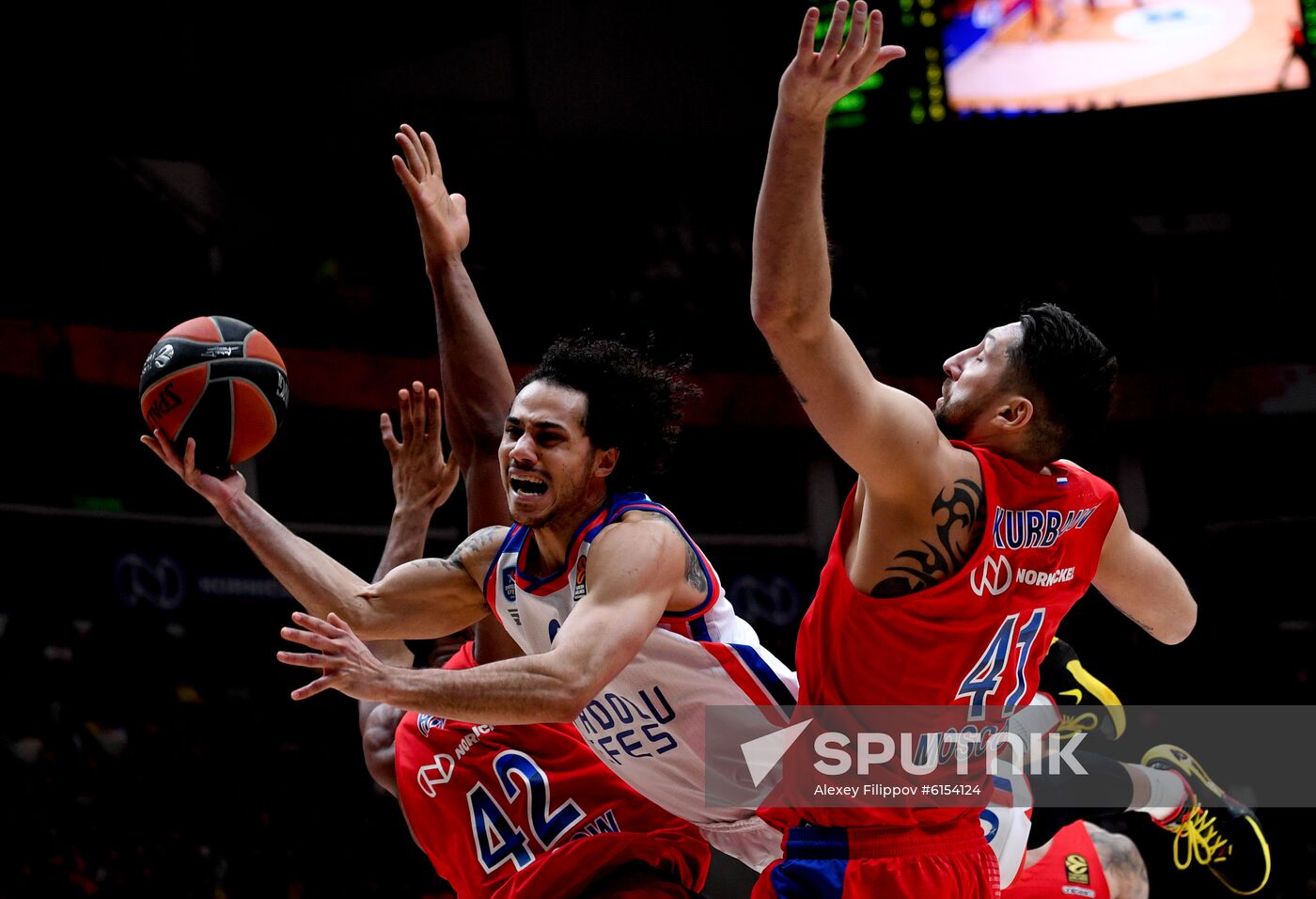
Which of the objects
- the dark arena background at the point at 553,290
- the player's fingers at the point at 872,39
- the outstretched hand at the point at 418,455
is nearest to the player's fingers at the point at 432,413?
the outstretched hand at the point at 418,455

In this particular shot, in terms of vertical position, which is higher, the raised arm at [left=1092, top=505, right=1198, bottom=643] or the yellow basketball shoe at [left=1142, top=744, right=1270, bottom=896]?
the raised arm at [left=1092, top=505, right=1198, bottom=643]

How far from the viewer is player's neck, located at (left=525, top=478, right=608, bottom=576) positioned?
3193 mm

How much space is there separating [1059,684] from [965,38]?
31.7 ft

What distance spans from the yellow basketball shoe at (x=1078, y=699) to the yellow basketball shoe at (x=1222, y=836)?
0.31m

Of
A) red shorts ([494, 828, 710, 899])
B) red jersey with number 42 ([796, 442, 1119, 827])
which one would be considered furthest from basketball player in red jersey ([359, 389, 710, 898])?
red jersey with number 42 ([796, 442, 1119, 827])

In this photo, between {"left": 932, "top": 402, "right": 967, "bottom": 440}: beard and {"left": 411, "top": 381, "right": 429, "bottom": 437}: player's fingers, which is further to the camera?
{"left": 411, "top": 381, "right": 429, "bottom": 437}: player's fingers

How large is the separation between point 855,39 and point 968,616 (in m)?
1.15

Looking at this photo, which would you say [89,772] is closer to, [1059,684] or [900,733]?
[1059,684]

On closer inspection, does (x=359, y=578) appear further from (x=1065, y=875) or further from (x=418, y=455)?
(x=1065, y=875)

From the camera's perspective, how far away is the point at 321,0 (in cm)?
1430

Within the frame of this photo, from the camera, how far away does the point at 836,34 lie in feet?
7.52

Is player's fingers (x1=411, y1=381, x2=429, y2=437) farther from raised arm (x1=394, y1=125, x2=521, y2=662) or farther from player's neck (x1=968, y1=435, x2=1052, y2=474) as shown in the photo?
player's neck (x1=968, y1=435, x2=1052, y2=474)

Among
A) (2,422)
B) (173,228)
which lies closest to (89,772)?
(2,422)

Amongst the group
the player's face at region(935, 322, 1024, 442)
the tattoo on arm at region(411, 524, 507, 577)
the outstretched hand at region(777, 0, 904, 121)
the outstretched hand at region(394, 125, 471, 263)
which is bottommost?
the tattoo on arm at region(411, 524, 507, 577)
